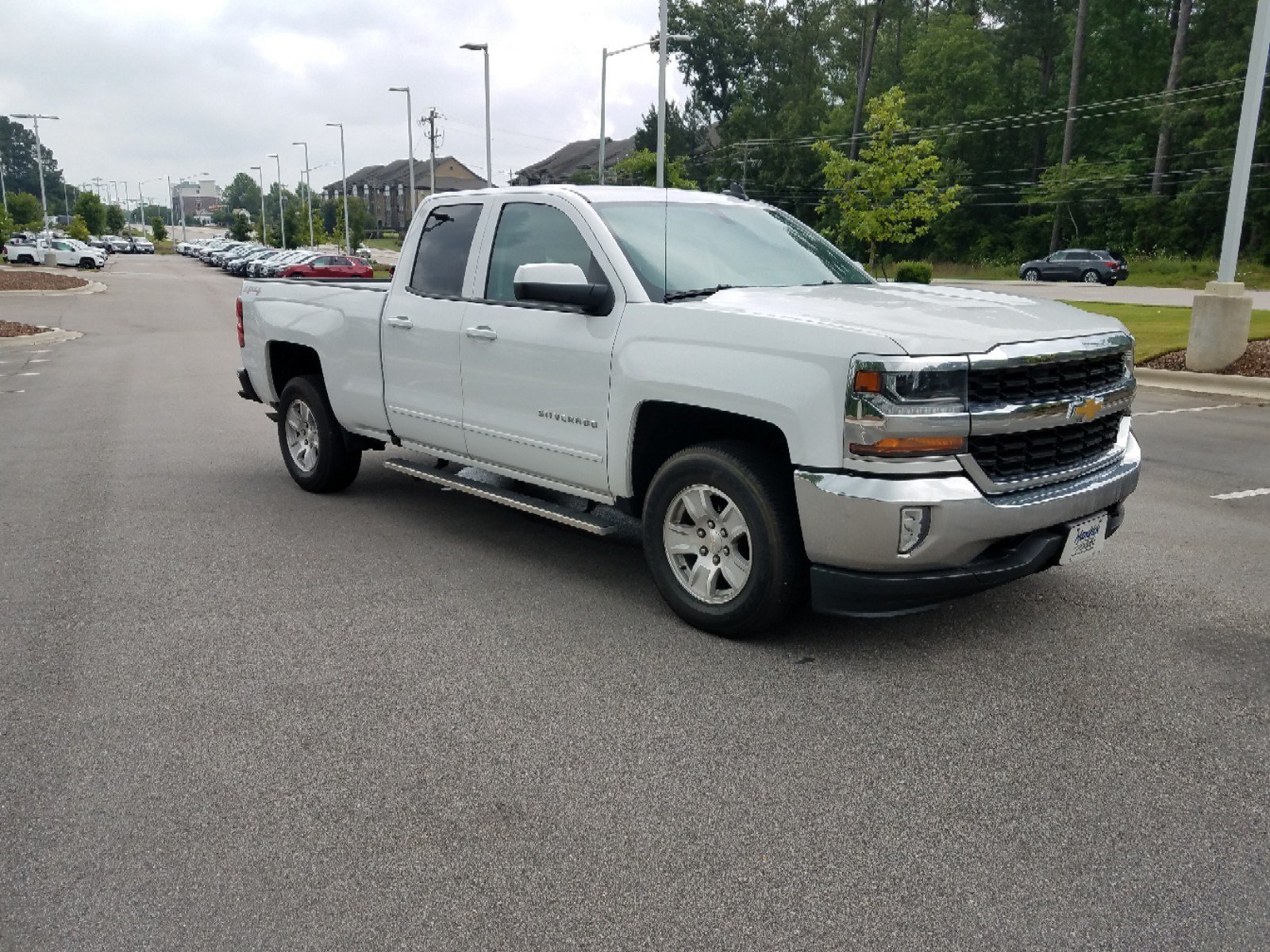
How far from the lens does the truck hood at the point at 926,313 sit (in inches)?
162

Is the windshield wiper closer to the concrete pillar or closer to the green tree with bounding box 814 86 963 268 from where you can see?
the concrete pillar

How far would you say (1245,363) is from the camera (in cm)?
1395

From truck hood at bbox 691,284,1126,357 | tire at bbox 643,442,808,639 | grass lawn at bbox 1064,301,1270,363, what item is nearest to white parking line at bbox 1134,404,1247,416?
grass lawn at bbox 1064,301,1270,363

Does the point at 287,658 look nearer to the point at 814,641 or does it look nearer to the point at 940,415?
the point at 814,641

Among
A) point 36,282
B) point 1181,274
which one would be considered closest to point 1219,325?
point 36,282

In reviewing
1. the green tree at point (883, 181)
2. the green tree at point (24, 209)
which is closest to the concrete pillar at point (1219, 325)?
the green tree at point (883, 181)

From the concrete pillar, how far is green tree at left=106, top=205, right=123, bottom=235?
14891 centimetres

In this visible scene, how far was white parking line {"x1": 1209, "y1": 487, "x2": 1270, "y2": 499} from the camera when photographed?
7.63 m

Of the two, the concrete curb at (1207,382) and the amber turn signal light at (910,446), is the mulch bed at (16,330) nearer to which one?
the concrete curb at (1207,382)

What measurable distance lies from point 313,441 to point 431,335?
189cm

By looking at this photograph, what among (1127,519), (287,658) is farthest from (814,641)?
(1127,519)

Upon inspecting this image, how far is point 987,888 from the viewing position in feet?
9.57

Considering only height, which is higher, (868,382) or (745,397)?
(868,382)

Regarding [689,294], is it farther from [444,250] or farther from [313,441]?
[313,441]
